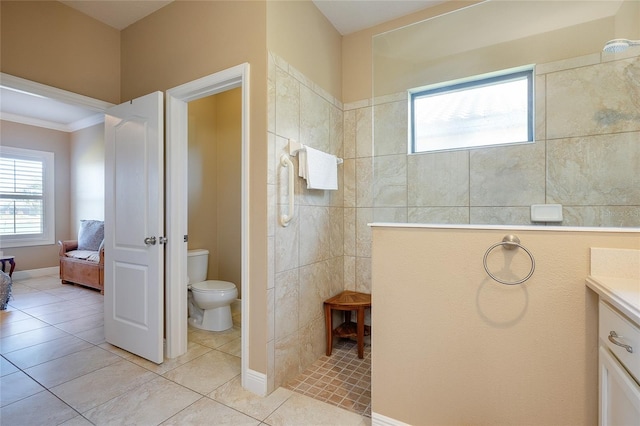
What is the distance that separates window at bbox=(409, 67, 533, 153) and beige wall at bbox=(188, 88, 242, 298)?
80.5 inches

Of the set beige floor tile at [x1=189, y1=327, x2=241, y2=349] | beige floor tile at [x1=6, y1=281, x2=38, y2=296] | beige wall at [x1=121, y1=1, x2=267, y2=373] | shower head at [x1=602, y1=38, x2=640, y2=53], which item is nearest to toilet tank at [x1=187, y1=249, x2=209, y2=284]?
beige floor tile at [x1=189, y1=327, x2=241, y2=349]

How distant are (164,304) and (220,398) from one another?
0.89 metres

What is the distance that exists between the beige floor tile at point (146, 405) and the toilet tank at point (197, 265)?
1222mm

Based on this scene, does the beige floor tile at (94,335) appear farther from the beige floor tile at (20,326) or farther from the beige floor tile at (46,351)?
A: the beige floor tile at (20,326)

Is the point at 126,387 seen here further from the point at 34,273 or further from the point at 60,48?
the point at 34,273

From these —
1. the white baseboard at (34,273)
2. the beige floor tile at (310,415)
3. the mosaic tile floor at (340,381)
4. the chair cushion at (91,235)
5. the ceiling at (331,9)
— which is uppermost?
the ceiling at (331,9)

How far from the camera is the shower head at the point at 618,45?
1.61 metres

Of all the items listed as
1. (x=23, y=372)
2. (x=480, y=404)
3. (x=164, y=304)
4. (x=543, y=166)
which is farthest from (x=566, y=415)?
(x=23, y=372)

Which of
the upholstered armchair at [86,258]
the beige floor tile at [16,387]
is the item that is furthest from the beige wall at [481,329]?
the upholstered armchair at [86,258]

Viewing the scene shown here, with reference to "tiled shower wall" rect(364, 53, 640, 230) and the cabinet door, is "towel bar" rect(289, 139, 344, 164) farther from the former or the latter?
the cabinet door

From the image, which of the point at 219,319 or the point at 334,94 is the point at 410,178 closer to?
the point at 334,94

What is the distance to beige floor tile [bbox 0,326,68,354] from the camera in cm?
243

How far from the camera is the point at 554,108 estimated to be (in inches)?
73.0

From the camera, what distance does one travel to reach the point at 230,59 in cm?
198
